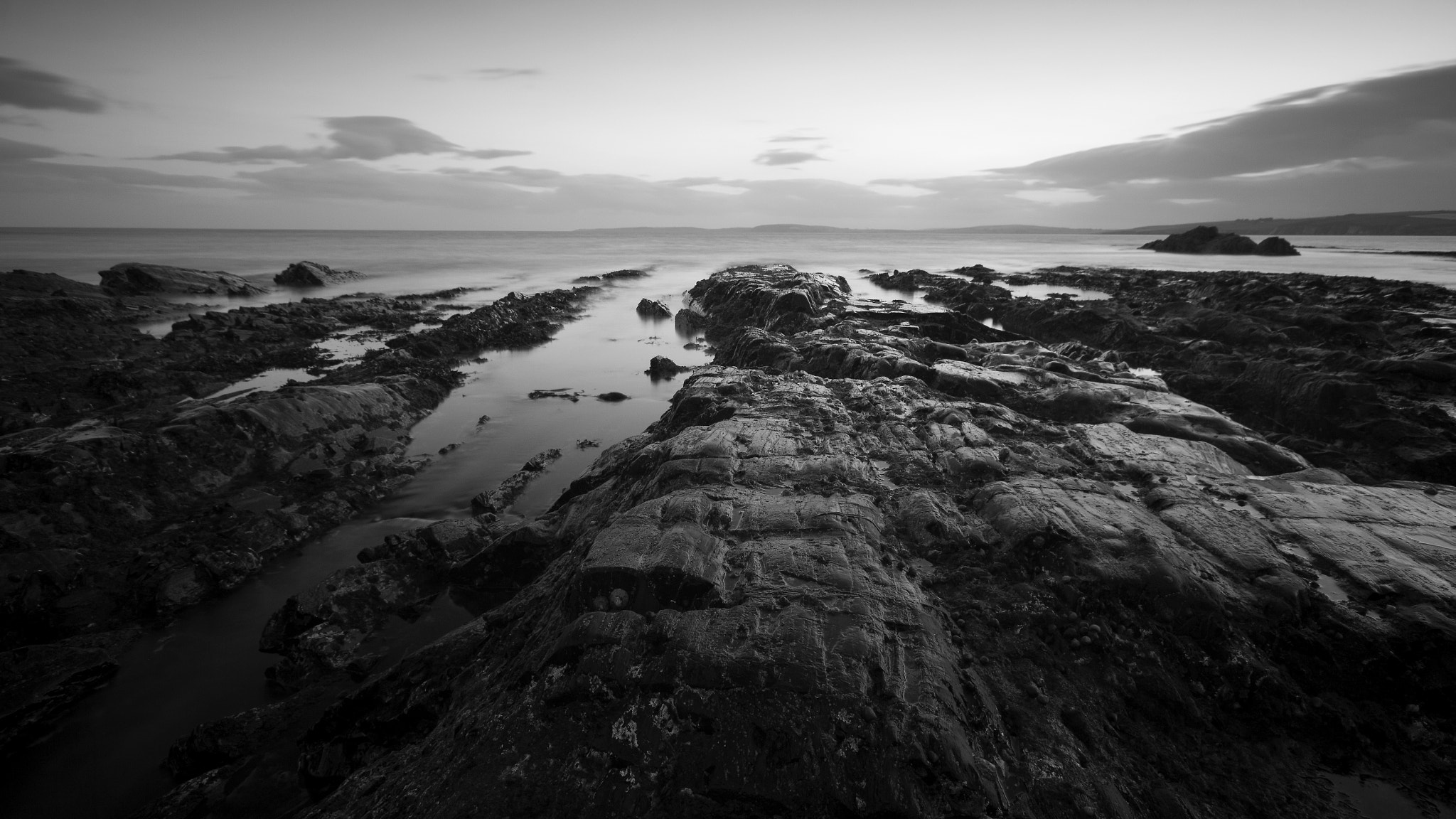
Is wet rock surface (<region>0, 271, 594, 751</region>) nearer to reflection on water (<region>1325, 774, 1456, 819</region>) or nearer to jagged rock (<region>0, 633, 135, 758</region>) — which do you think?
jagged rock (<region>0, 633, 135, 758</region>)

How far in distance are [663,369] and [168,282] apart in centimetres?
3509

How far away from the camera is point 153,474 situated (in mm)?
8289

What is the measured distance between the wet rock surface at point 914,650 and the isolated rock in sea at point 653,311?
23092 millimetres

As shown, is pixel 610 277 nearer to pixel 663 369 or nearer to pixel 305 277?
pixel 305 277

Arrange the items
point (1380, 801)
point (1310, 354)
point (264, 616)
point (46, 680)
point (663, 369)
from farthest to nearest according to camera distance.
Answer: point (663, 369), point (1310, 354), point (264, 616), point (46, 680), point (1380, 801)

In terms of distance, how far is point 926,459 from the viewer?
6578 millimetres

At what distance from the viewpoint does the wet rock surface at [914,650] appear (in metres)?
3.05

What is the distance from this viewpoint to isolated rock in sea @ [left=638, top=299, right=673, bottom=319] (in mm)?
29203

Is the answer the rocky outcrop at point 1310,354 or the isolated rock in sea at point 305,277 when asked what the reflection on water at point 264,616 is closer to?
the rocky outcrop at point 1310,354

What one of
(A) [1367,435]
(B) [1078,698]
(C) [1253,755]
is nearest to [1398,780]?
(C) [1253,755]

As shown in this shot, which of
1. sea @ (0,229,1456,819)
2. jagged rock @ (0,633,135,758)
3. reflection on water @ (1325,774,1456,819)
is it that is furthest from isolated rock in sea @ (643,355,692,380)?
reflection on water @ (1325,774,1456,819)

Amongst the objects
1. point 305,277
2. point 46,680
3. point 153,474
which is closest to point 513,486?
point 153,474

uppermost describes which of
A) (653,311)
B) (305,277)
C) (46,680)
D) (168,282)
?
(305,277)

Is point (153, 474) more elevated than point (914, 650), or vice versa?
point (914, 650)
